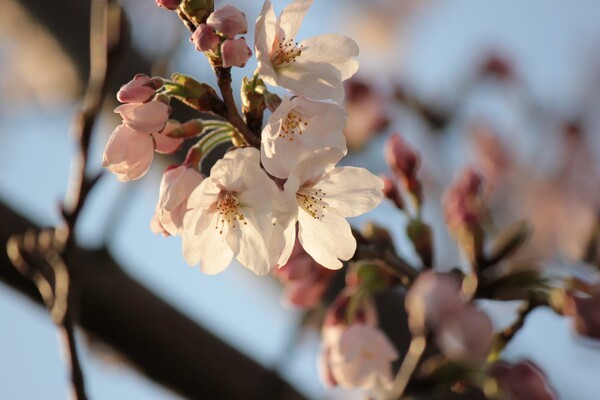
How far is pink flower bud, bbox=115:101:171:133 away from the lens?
797 mm

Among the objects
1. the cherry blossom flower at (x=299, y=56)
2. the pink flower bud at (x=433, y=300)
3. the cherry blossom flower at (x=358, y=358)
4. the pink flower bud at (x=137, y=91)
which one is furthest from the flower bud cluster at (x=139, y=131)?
the cherry blossom flower at (x=358, y=358)

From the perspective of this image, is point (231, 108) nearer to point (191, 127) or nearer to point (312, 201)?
point (191, 127)

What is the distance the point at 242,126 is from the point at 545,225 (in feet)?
10.4

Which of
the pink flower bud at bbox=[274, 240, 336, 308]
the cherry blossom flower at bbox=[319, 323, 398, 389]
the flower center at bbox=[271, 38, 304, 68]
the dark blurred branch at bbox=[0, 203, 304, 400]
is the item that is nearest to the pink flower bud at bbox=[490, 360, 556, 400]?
the cherry blossom flower at bbox=[319, 323, 398, 389]

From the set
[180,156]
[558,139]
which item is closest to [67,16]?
[180,156]

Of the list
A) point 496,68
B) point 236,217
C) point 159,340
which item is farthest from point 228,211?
point 496,68

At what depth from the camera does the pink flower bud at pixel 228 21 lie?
75 centimetres

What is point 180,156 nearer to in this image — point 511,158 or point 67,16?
point 67,16

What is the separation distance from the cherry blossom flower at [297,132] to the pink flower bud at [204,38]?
0.29 feet

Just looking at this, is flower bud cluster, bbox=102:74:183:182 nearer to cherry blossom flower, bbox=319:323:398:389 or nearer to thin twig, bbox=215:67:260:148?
thin twig, bbox=215:67:260:148

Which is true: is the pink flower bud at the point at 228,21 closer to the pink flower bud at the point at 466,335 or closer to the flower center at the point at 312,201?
the flower center at the point at 312,201

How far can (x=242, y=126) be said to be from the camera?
814 mm

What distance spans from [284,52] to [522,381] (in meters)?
0.47

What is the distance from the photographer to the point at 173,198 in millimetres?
813
